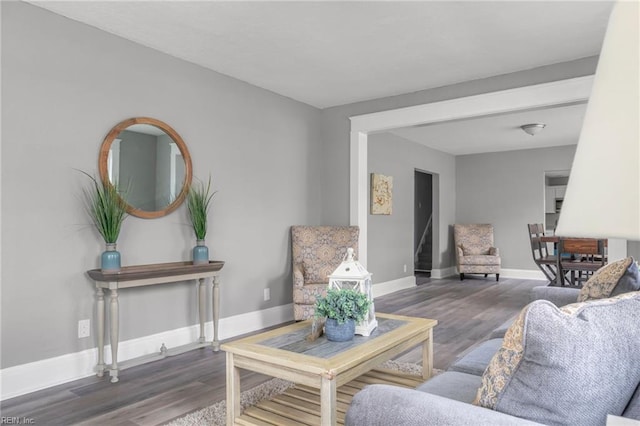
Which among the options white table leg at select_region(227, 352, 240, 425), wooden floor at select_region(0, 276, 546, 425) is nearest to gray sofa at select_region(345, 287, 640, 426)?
white table leg at select_region(227, 352, 240, 425)

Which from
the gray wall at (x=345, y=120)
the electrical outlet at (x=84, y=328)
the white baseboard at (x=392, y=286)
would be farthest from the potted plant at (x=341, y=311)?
the white baseboard at (x=392, y=286)

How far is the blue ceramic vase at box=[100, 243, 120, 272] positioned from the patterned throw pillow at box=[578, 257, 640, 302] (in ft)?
9.18

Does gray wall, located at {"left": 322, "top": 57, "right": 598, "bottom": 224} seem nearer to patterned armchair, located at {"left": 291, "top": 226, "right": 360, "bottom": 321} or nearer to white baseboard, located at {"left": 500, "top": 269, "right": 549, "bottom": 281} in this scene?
patterned armchair, located at {"left": 291, "top": 226, "right": 360, "bottom": 321}

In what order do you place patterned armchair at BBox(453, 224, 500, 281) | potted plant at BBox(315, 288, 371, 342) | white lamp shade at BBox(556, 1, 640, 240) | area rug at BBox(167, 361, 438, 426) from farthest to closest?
patterned armchair at BBox(453, 224, 500, 281), area rug at BBox(167, 361, 438, 426), potted plant at BBox(315, 288, 371, 342), white lamp shade at BBox(556, 1, 640, 240)

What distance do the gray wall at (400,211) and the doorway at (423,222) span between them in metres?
0.47

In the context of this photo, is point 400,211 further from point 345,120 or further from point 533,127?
point 345,120

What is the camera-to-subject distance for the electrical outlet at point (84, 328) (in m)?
3.06

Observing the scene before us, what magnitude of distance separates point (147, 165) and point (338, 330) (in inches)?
86.8

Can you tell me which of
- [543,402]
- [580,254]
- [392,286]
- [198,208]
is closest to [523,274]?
[580,254]

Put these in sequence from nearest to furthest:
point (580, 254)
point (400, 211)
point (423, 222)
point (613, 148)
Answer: point (613, 148) < point (580, 254) < point (400, 211) < point (423, 222)

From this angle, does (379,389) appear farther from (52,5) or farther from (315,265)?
(315,265)

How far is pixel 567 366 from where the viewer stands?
0.99 m

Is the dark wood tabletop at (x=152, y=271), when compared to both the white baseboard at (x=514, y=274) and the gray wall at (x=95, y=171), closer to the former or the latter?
the gray wall at (x=95, y=171)

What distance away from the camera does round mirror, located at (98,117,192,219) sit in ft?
10.8
